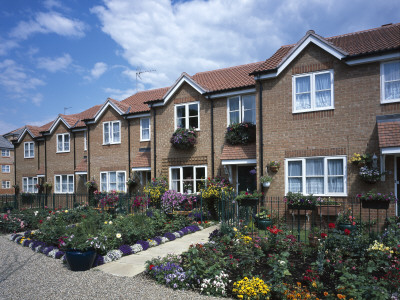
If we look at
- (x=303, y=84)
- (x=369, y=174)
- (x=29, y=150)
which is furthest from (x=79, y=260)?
(x=29, y=150)

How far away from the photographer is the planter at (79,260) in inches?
293

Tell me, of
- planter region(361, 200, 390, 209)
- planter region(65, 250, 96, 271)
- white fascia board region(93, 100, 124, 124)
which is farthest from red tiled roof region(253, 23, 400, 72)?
white fascia board region(93, 100, 124, 124)

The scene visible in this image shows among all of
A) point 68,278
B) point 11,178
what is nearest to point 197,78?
point 68,278

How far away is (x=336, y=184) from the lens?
11578mm

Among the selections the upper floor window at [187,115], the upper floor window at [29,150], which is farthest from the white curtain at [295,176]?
the upper floor window at [29,150]

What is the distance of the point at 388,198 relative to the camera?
9.81 metres

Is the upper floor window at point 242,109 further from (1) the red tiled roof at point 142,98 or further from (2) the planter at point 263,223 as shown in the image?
(1) the red tiled roof at point 142,98

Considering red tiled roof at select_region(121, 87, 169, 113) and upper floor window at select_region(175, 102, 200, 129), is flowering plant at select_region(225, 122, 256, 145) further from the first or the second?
red tiled roof at select_region(121, 87, 169, 113)

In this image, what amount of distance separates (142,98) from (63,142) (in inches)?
293

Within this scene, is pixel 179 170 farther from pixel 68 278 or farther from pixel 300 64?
pixel 68 278

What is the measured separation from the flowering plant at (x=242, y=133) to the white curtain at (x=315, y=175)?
121 inches

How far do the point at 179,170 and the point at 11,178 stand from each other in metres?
47.1

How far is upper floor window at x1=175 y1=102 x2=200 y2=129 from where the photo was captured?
16.4 m

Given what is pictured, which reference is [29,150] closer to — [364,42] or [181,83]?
[181,83]
